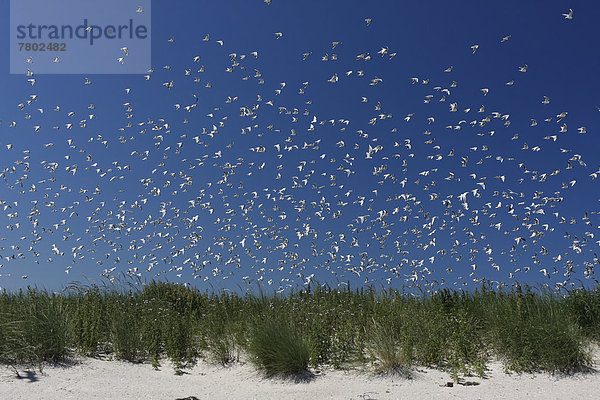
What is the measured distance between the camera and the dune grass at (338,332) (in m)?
7.25

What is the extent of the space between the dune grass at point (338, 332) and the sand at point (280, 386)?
0.78ft

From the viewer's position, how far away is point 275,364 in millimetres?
7266

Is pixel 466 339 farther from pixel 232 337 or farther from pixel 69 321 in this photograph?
pixel 69 321

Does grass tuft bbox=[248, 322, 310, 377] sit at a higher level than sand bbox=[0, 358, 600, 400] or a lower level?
higher

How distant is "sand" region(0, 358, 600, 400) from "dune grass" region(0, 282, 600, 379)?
24cm

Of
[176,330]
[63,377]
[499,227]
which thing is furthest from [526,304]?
[63,377]

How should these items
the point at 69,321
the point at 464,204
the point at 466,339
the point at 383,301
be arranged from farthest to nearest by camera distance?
the point at 464,204 < the point at 383,301 < the point at 69,321 < the point at 466,339

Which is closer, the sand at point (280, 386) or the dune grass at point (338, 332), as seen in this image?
the sand at point (280, 386)

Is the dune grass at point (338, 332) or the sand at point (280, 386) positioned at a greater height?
the dune grass at point (338, 332)

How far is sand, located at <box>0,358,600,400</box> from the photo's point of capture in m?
6.33

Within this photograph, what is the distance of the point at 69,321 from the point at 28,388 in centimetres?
216

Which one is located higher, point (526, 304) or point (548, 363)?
point (526, 304)

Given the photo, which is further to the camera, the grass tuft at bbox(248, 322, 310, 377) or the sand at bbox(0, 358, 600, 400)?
the grass tuft at bbox(248, 322, 310, 377)

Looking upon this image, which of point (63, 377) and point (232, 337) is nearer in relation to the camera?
point (63, 377)
